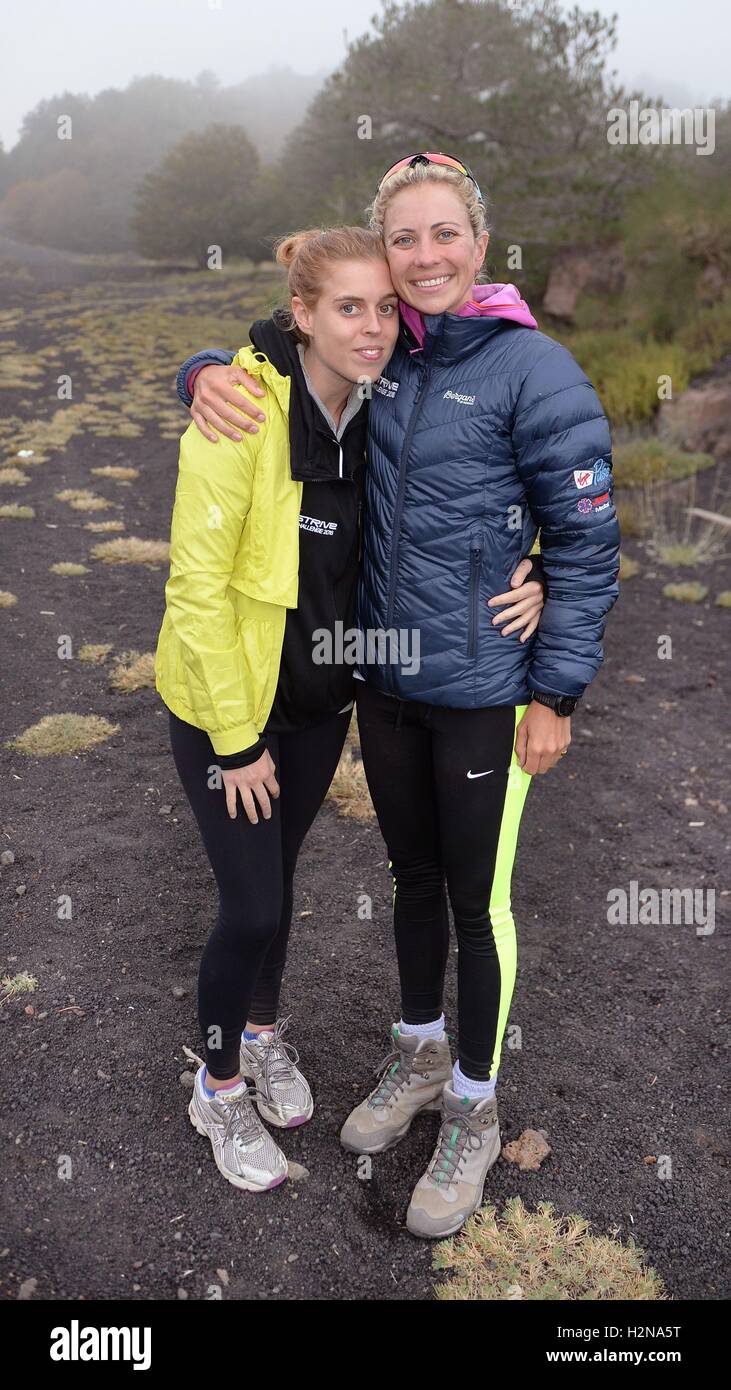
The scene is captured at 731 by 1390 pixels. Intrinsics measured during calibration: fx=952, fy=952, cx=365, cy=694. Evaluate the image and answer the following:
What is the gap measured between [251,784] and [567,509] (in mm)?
980

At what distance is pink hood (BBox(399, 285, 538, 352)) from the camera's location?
2232mm

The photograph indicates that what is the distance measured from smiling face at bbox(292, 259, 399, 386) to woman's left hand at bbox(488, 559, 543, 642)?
1.92 ft

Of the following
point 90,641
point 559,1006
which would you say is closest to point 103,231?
point 90,641

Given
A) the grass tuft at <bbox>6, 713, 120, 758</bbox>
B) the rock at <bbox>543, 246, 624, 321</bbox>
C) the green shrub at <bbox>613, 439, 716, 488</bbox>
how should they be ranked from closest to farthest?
the grass tuft at <bbox>6, 713, 120, 758</bbox>
the green shrub at <bbox>613, 439, 716, 488</bbox>
the rock at <bbox>543, 246, 624, 321</bbox>

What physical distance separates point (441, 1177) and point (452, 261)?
2.40m

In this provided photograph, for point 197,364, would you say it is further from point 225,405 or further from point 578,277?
point 578,277

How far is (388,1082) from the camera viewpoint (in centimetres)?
296

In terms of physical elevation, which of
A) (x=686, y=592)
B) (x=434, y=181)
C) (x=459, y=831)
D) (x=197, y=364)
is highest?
(x=434, y=181)

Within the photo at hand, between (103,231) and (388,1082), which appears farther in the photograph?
(103,231)

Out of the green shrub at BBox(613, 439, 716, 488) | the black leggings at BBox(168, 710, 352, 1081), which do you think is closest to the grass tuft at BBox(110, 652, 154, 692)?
the black leggings at BBox(168, 710, 352, 1081)

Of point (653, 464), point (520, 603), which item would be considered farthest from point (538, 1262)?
point (653, 464)

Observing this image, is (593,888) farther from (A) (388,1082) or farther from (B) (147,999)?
(B) (147,999)

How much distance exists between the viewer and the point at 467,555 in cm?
227

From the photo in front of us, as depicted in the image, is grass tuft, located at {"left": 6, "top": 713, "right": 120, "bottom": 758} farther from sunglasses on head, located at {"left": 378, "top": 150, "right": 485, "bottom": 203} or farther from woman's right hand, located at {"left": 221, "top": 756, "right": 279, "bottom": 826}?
sunglasses on head, located at {"left": 378, "top": 150, "right": 485, "bottom": 203}
